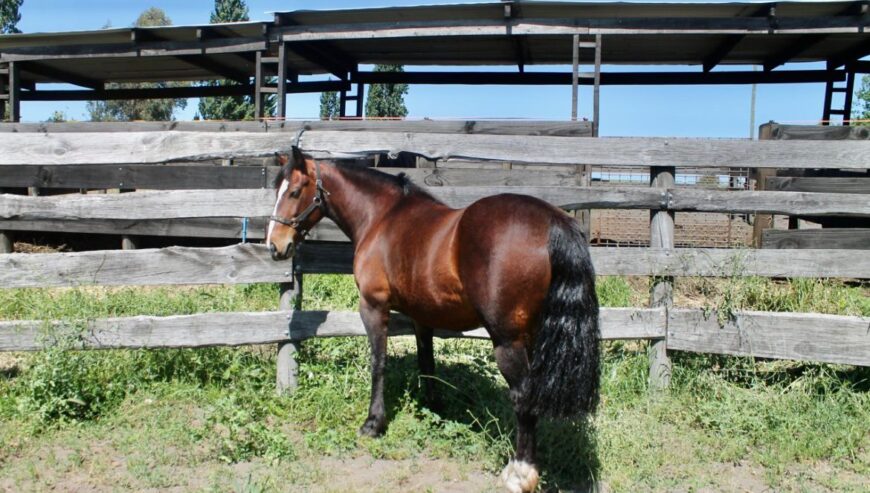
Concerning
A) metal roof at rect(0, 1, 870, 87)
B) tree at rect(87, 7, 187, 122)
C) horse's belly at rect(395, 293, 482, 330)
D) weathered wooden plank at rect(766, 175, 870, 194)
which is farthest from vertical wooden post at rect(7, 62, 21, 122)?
tree at rect(87, 7, 187, 122)

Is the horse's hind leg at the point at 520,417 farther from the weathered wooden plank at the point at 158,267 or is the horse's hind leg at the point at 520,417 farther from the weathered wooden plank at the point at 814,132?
the weathered wooden plank at the point at 814,132

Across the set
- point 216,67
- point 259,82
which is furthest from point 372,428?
point 216,67

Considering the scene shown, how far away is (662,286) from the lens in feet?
15.6

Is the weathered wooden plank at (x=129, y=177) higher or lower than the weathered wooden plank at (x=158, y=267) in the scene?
higher

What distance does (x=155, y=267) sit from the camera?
479 cm

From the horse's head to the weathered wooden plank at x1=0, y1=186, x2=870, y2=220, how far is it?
382 mm

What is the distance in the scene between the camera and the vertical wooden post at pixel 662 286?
4762 millimetres

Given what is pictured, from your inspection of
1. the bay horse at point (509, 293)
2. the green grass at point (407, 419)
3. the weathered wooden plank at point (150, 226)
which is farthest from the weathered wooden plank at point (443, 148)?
the weathered wooden plank at point (150, 226)

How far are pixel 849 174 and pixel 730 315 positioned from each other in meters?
5.72

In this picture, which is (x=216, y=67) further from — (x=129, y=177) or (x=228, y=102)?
(x=228, y=102)

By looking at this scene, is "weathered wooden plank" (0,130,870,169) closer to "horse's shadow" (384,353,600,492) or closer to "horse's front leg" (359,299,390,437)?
"horse's front leg" (359,299,390,437)

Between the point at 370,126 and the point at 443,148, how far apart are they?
6.63ft

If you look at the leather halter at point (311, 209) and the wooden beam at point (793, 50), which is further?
the wooden beam at point (793, 50)

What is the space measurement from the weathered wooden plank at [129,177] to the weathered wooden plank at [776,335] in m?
4.67
